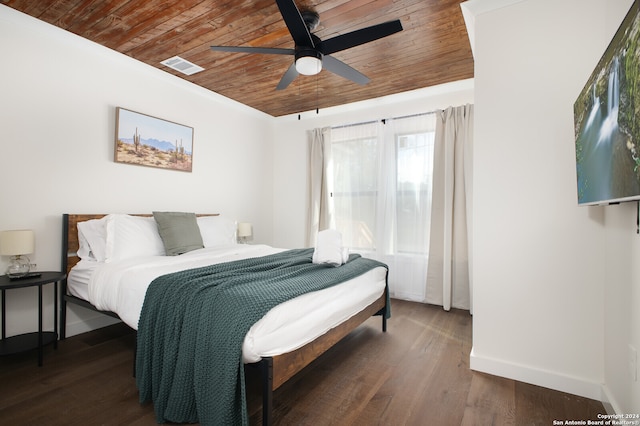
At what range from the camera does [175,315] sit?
1.70 meters

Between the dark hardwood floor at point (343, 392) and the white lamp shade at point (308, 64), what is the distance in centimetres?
217

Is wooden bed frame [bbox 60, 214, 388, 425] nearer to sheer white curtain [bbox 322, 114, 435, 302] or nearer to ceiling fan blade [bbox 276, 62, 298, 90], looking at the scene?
sheer white curtain [bbox 322, 114, 435, 302]

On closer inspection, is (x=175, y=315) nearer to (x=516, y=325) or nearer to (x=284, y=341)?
(x=284, y=341)

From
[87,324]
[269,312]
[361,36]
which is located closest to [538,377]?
[269,312]

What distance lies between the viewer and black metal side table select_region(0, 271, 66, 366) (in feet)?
7.07

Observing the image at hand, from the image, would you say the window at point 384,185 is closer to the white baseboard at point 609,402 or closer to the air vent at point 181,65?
the air vent at point 181,65

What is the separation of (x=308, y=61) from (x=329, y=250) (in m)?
1.44

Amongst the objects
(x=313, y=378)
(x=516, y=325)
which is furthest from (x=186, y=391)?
(x=516, y=325)

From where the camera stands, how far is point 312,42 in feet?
7.03

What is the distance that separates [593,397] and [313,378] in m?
1.69

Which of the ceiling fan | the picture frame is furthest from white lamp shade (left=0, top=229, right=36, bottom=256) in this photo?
the ceiling fan

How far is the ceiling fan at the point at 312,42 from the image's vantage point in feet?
6.24

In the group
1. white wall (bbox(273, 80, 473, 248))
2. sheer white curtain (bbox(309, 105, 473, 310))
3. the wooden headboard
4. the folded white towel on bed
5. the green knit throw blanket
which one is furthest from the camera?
white wall (bbox(273, 80, 473, 248))

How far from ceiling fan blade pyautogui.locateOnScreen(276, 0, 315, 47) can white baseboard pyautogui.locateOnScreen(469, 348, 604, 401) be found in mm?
2495
